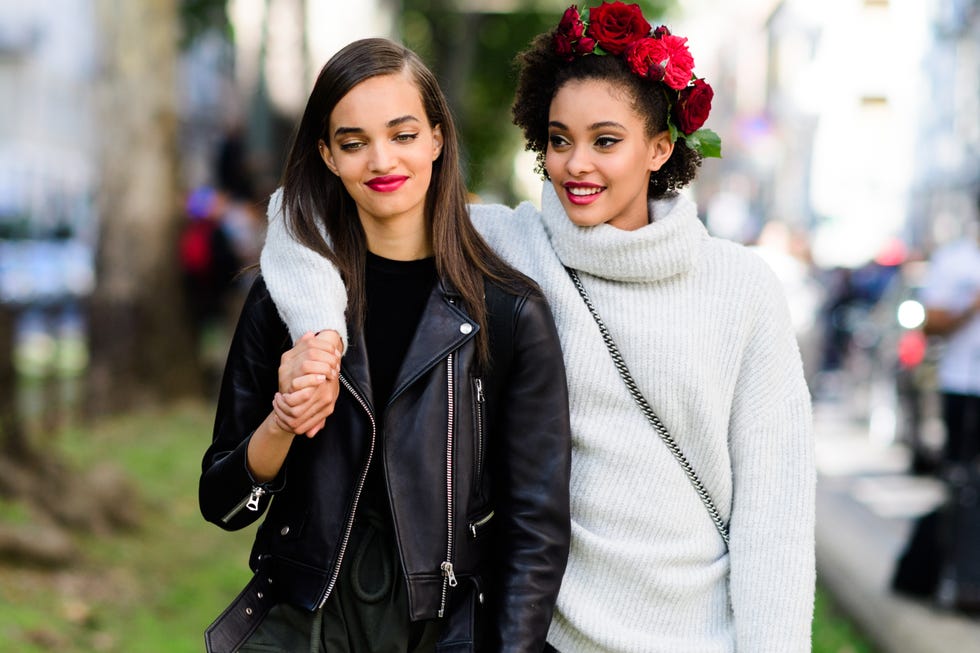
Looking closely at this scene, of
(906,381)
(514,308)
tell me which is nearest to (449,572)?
(514,308)

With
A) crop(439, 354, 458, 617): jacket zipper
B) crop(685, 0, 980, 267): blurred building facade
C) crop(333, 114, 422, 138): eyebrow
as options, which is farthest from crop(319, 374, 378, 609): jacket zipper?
crop(685, 0, 980, 267): blurred building facade

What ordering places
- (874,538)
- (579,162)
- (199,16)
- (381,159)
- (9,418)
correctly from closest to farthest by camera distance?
(381,159)
(579,162)
(9,418)
(874,538)
(199,16)

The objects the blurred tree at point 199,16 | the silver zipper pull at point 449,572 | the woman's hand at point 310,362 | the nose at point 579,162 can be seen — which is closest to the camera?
the woman's hand at point 310,362

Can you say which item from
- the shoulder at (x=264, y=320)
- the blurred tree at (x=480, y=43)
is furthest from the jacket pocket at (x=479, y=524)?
the blurred tree at (x=480, y=43)

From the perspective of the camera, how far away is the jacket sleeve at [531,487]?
2.52 meters

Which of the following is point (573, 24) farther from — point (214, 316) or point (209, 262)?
point (214, 316)

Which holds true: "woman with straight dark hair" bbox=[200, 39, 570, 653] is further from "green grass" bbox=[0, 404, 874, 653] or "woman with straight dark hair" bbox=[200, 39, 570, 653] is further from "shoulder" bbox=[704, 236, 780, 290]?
"green grass" bbox=[0, 404, 874, 653]

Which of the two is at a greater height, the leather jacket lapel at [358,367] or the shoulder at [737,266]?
the shoulder at [737,266]

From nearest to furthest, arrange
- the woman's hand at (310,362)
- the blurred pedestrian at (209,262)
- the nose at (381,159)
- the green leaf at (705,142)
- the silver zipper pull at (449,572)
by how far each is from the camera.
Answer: the woman's hand at (310,362) < the silver zipper pull at (449,572) < the nose at (381,159) < the green leaf at (705,142) < the blurred pedestrian at (209,262)

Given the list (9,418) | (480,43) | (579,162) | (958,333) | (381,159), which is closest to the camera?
(381,159)

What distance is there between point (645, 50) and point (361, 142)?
61 centimetres

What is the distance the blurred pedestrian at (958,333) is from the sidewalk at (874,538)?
71cm

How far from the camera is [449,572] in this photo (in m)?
2.46

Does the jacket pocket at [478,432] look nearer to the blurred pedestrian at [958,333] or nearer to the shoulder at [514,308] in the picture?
the shoulder at [514,308]
